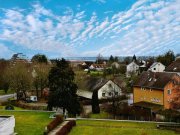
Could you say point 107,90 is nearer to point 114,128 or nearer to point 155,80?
point 155,80

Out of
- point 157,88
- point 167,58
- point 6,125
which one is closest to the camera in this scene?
point 6,125

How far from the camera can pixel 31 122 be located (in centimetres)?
4034

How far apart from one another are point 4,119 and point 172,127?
20.1 m

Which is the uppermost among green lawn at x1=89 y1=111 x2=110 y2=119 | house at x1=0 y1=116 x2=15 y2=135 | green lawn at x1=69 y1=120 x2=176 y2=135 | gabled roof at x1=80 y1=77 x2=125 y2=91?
gabled roof at x1=80 y1=77 x2=125 y2=91

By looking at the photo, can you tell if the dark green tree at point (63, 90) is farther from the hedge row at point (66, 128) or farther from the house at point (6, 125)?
the house at point (6, 125)

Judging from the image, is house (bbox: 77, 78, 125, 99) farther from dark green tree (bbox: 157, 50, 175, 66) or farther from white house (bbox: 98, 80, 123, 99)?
dark green tree (bbox: 157, 50, 175, 66)

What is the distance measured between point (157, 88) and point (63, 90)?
16685mm

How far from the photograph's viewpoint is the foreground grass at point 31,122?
3478cm

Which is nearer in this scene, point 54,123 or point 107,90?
point 54,123

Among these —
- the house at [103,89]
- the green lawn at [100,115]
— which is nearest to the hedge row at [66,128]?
the green lawn at [100,115]

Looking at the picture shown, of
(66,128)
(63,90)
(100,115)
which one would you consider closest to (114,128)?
(66,128)

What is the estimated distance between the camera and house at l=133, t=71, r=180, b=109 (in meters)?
50.4

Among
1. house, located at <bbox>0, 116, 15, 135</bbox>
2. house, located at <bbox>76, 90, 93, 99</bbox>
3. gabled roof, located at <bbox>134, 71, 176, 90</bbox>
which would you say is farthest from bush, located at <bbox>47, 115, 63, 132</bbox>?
house, located at <bbox>76, 90, 93, 99</bbox>

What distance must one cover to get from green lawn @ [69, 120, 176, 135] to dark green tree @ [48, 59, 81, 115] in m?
3.91
